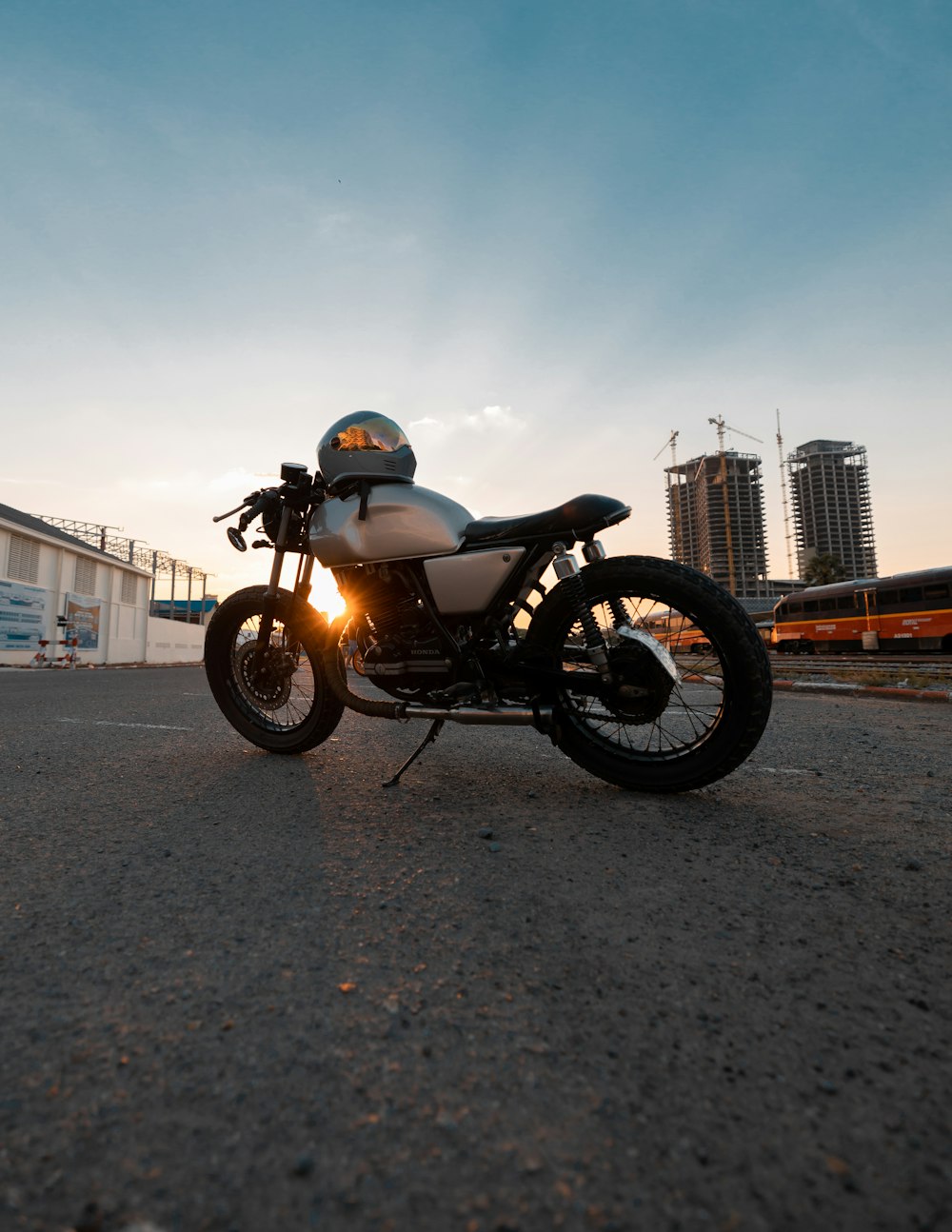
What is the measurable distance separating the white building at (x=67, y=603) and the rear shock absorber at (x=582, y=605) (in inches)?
1122

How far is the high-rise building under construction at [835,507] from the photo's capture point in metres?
117

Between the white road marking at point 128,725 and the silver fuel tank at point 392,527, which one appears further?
the white road marking at point 128,725

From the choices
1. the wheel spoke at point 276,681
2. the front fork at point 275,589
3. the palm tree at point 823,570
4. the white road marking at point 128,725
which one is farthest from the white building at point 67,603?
the palm tree at point 823,570

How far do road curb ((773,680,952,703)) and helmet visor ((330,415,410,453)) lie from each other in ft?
18.1

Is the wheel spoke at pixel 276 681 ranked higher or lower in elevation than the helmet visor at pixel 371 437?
lower

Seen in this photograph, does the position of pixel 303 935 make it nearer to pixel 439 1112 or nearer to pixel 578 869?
pixel 439 1112

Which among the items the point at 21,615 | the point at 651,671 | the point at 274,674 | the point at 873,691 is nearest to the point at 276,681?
the point at 274,674

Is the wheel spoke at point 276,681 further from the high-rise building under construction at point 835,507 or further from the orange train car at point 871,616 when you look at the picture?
the high-rise building under construction at point 835,507

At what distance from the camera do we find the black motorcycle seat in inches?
102

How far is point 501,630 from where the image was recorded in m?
2.71

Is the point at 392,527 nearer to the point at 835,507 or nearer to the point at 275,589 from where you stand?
the point at 275,589

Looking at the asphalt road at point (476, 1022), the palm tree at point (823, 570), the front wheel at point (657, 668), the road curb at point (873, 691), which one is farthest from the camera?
the palm tree at point (823, 570)

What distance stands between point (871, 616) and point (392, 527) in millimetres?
25146

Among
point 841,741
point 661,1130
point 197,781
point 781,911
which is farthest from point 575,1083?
point 841,741
